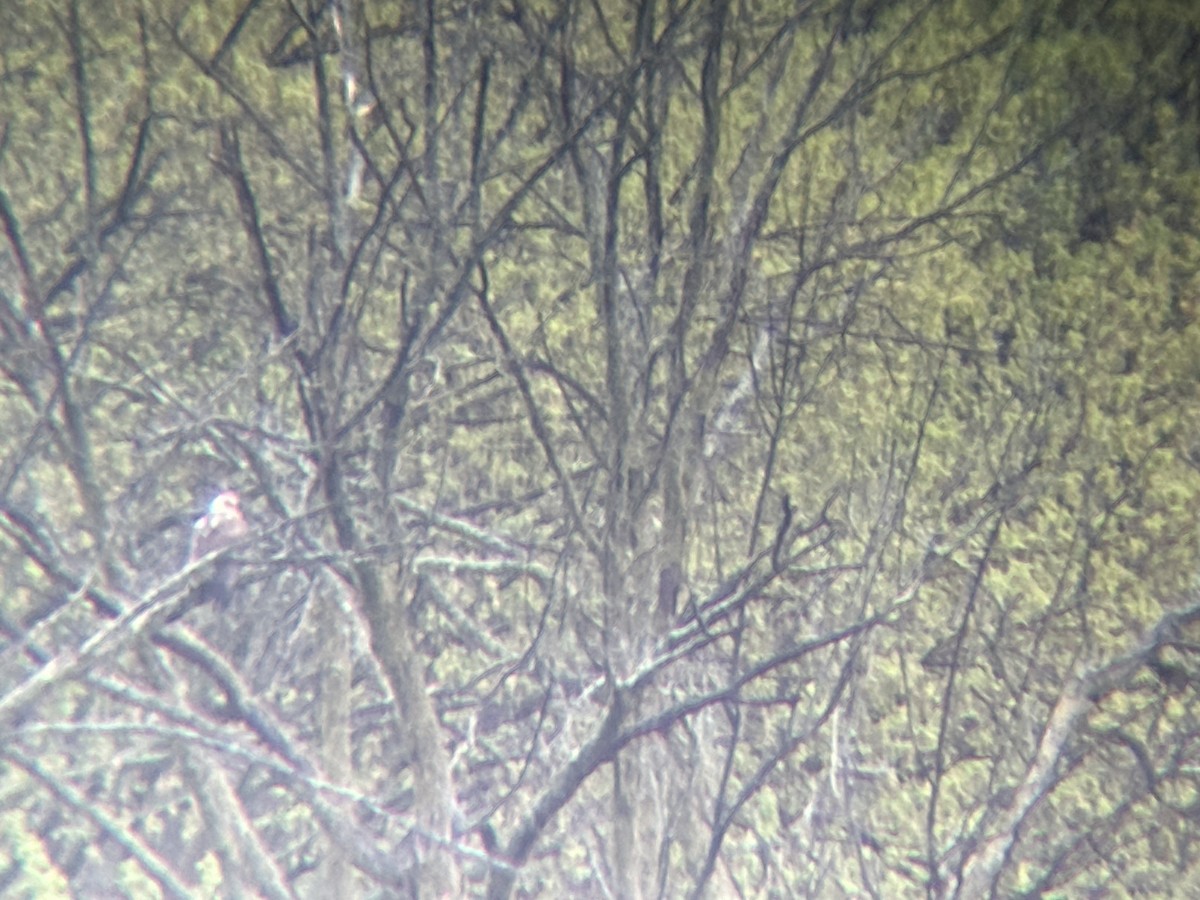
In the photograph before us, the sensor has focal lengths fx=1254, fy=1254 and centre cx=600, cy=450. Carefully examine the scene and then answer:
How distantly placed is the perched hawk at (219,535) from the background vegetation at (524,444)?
2 cm

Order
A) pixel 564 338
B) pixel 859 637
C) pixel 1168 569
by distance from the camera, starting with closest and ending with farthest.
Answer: pixel 1168 569, pixel 859 637, pixel 564 338

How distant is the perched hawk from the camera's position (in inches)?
71.9

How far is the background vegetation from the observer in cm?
173

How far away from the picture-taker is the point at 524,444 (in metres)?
1.90

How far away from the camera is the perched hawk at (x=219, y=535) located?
5.99ft

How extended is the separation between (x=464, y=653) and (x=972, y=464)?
780mm

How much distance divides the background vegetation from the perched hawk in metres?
0.02

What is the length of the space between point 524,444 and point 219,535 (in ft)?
1.53

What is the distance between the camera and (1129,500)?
1680 mm

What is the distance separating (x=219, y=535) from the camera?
183 centimetres

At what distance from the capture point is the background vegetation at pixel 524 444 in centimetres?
173

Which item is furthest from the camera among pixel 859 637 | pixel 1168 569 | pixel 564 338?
pixel 564 338

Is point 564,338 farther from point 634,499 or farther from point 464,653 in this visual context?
point 464,653

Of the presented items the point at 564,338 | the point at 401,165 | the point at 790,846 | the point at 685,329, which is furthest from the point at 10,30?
the point at 790,846
